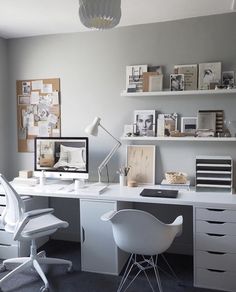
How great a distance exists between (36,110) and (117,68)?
1.03 m

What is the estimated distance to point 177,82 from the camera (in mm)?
2846

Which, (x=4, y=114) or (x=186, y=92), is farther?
(x=4, y=114)

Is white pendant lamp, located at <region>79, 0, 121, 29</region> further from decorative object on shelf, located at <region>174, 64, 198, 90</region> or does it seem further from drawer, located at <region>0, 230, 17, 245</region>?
drawer, located at <region>0, 230, 17, 245</region>

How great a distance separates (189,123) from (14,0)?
6.03 feet

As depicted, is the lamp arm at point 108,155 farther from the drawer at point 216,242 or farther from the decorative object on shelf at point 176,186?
the drawer at point 216,242

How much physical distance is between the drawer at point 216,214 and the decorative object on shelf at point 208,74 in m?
1.14

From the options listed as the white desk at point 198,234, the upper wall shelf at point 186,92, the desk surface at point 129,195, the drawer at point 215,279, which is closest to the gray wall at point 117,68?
the upper wall shelf at point 186,92

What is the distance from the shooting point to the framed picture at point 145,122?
299 cm

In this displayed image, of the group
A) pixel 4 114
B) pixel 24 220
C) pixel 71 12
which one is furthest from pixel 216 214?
pixel 4 114

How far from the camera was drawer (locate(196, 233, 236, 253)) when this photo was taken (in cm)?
Result: 228

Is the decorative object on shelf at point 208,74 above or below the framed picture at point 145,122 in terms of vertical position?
above

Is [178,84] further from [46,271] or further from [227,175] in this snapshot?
[46,271]

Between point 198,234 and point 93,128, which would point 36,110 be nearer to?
point 93,128

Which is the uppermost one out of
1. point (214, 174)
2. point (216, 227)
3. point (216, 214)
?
point (214, 174)
